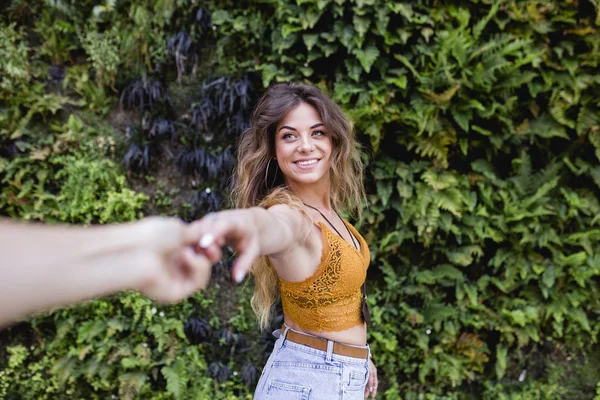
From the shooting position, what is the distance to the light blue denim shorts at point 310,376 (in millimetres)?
1865

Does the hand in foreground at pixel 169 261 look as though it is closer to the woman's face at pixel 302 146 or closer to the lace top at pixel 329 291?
the lace top at pixel 329 291

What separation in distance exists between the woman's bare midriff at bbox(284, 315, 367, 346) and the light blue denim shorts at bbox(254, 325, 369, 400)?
5 cm

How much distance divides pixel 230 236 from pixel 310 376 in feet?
4.15

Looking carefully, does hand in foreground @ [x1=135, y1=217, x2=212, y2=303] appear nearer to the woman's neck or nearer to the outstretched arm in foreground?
the outstretched arm in foreground

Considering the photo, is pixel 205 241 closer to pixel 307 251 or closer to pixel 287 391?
pixel 307 251

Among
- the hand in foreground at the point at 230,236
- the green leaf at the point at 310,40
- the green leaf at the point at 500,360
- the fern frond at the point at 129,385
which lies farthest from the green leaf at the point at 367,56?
the fern frond at the point at 129,385

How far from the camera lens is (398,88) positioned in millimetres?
4375

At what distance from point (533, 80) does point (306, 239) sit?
4.01 metres

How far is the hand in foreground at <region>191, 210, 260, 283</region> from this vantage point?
2.57 feet

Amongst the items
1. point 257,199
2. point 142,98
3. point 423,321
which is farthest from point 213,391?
point 142,98

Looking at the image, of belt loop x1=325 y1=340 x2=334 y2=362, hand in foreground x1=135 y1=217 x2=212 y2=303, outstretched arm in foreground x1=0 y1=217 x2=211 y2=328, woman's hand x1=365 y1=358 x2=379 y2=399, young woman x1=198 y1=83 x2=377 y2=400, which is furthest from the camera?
woman's hand x1=365 y1=358 x2=379 y2=399

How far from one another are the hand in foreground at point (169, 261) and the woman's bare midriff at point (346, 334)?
1.33m

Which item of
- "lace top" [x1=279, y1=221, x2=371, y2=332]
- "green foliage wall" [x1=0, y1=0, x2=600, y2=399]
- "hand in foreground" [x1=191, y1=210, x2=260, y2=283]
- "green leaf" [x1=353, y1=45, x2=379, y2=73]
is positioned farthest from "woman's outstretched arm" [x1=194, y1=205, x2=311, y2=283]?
"green foliage wall" [x1=0, y1=0, x2=600, y2=399]

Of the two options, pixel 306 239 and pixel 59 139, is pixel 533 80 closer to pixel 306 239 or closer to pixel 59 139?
pixel 306 239
